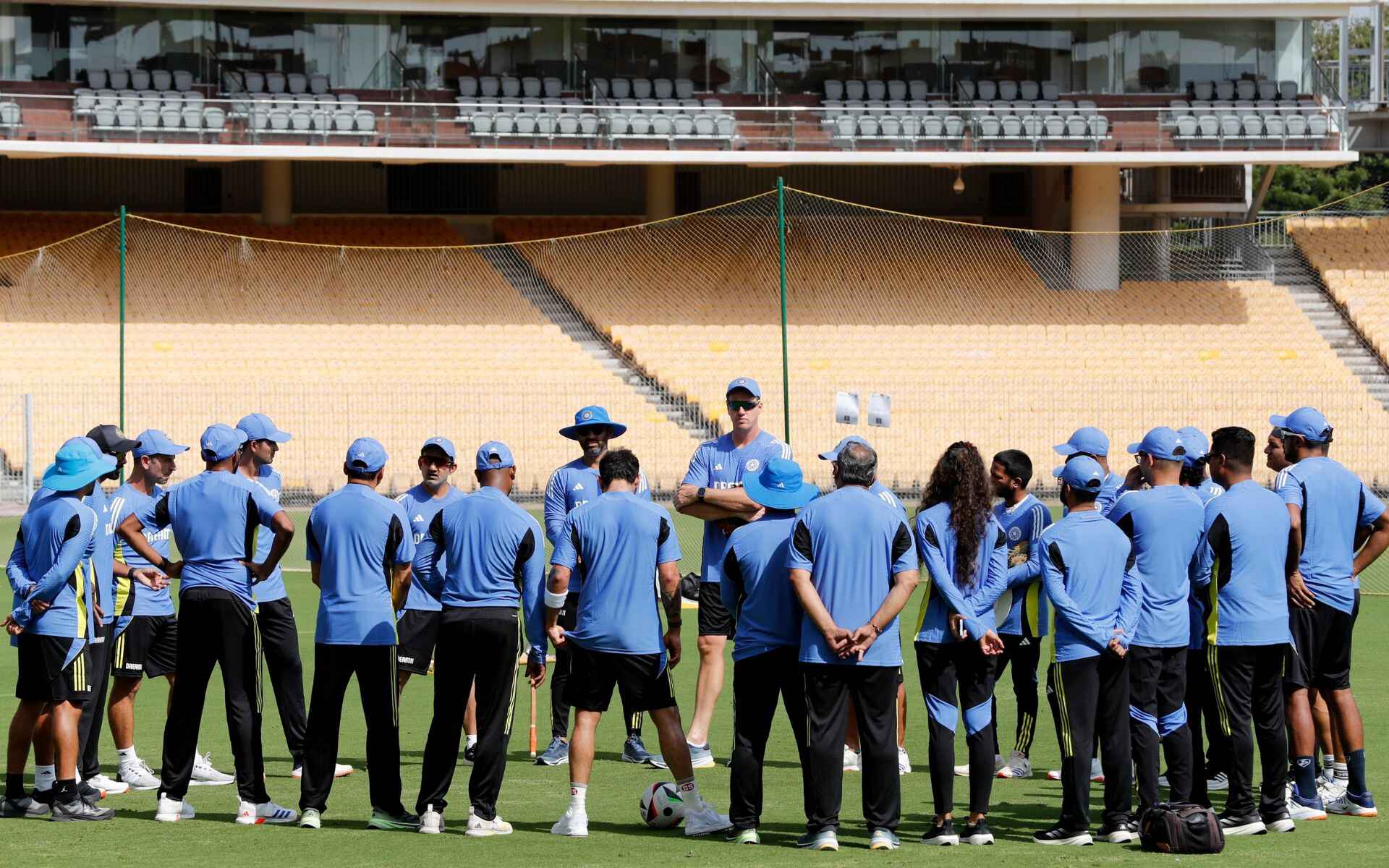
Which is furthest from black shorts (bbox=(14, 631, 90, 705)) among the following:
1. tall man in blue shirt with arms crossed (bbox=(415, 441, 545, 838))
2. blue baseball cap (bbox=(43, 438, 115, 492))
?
tall man in blue shirt with arms crossed (bbox=(415, 441, 545, 838))

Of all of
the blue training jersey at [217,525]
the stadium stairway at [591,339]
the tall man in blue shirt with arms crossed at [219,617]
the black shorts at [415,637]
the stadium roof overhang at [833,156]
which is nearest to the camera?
the tall man in blue shirt with arms crossed at [219,617]

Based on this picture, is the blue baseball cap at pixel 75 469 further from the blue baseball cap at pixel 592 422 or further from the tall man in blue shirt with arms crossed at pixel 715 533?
the tall man in blue shirt with arms crossed at pixel 715 533

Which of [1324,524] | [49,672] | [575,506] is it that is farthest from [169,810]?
[1324,524]

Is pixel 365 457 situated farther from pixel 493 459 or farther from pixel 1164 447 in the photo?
pixel 1164 447

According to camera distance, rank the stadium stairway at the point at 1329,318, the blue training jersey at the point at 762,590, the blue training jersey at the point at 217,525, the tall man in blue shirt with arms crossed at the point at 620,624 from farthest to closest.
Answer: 1. the stadium stairway at the point at 1329,318
2. the blue training jersey at the point at 217,525
3. the tall man in blue shirt with arms crossed at the point at 620,624
4. the blue training jersey at the point at 762,590

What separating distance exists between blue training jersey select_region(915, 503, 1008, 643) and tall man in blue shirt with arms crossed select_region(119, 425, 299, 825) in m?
2.94

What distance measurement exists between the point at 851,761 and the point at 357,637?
9.35ft

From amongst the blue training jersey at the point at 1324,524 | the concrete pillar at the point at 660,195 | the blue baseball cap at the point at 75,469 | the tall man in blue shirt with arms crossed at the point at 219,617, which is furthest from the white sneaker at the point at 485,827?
the concrete pillar at the point at 660,195

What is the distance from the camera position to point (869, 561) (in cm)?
733

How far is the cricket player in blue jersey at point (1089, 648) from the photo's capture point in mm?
7402

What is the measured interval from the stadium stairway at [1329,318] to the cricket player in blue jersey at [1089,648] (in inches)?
826

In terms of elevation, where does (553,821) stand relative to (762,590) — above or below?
below

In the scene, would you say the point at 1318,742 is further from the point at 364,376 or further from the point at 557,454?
the point at 364,376

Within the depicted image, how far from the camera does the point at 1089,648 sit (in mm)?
7434
